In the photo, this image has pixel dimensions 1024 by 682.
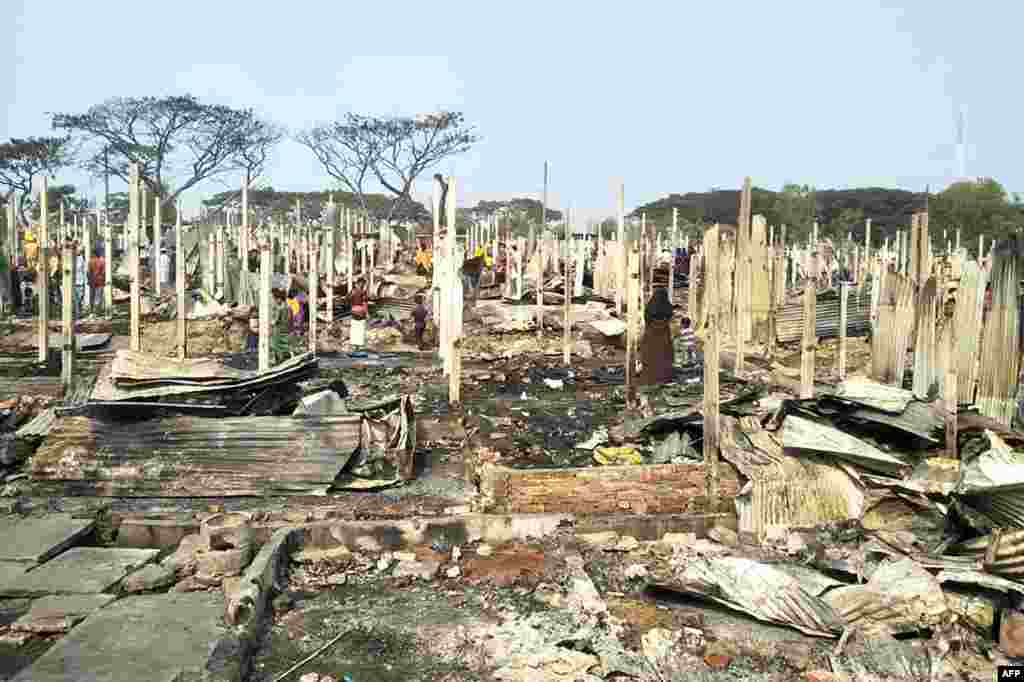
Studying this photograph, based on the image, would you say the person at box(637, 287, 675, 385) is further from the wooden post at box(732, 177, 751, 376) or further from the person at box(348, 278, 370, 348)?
the person at box(348, 278, 370, 348)

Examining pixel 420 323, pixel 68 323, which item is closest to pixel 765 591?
pixel 68 323

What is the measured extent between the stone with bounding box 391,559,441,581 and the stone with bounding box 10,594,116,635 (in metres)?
1.59

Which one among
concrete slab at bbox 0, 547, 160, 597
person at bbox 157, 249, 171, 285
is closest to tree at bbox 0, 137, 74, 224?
person at bbox 157, 249, 171, 285

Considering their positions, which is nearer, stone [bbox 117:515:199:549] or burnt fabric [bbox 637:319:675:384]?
stone [bbox 117:515:199:549]

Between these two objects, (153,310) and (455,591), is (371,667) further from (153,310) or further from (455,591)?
(153,310)

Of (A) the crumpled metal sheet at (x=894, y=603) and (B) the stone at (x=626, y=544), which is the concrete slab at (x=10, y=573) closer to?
(B) the stone at (x=626, y=544)

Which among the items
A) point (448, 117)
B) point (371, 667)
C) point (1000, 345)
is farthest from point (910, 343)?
point (448, 117)

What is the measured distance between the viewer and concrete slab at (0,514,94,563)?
5.36 meters

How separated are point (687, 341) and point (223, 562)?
10.4 metres

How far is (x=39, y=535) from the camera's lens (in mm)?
5695

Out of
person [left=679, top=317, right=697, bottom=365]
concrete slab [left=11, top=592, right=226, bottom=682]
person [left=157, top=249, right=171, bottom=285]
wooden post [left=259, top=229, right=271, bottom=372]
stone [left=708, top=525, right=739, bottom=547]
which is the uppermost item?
person [left=157, top=249, right=171, bottom=285]

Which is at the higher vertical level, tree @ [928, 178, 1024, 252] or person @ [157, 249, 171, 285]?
tree @ [928, 178, 1024, 252]

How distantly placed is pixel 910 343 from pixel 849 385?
279cm

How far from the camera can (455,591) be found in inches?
200
